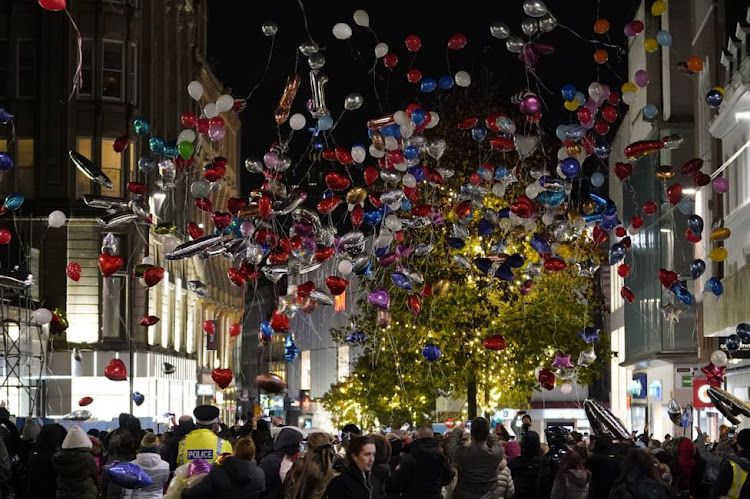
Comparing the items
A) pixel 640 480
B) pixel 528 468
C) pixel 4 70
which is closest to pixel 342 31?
pixel 528 468

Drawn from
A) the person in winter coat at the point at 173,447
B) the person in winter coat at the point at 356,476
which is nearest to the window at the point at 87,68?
the person in winter coat at the point at 173,447

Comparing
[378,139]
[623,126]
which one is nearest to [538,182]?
[378,139]

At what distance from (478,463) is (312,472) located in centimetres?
452

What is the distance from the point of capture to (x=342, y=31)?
76.8ft

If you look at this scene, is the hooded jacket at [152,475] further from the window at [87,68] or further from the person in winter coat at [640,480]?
the window at [87,68]

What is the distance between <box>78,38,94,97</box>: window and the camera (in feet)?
173

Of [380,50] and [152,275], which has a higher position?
[380,50]

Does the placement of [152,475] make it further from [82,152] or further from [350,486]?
[82,152]

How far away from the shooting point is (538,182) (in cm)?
2770

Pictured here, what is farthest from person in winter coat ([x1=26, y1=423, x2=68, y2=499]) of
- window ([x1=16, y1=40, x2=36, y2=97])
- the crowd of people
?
window ([x1=16, y1=40, x2=36, y2=97])

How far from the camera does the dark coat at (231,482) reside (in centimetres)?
1069

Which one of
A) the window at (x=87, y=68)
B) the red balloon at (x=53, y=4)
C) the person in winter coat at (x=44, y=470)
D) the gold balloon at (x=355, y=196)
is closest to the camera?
the person in winter coat at (x=44, y=470)

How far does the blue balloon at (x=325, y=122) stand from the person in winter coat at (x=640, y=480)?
14454 mm

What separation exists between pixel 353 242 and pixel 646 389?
120 feet
